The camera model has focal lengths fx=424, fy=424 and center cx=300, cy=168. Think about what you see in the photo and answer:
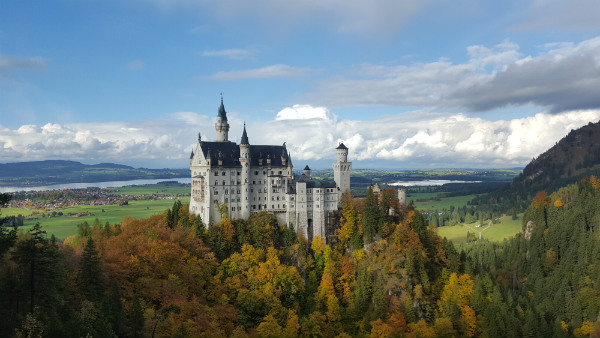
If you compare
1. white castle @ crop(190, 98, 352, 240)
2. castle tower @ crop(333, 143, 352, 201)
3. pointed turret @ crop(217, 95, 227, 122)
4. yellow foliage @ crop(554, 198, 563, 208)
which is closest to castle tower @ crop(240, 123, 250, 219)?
white castle @ crop(190, 98, 352, 240)

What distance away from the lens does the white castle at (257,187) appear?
9612cm

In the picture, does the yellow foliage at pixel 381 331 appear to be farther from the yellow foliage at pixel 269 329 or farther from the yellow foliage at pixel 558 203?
the yellow foliage at pixel 558 203

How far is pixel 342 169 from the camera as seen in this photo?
106250mm

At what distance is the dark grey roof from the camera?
97250mm

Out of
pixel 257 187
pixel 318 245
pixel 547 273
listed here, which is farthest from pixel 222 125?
pixel 547 273

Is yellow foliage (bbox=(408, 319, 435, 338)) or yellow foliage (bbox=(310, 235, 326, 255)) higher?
yellow foliage (bbox=(310, 235, 326, 255))

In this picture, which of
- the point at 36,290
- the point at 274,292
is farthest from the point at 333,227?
the point at 36,290

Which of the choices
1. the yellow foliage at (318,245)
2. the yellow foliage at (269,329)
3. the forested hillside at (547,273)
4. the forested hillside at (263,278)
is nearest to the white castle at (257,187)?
the yellow foliage at (318,245)

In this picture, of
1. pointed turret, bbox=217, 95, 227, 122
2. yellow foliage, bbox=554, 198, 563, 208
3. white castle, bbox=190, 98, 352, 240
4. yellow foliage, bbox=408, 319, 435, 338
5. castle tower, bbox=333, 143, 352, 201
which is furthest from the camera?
yellow foliage, bbox=554, 198, 563, 208

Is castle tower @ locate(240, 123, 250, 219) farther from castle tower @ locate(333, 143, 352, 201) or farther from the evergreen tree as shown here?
the evergreen tree

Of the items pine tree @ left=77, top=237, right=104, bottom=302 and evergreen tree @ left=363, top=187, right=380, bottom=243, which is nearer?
pine tree @ left=77, top=237, right=104, bottom=302

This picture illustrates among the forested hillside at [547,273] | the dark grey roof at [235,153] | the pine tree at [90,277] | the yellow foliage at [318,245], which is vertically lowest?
the forested hillside at [547,273]

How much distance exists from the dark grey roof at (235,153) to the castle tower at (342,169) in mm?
13619

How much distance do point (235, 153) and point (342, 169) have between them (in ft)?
88.1
